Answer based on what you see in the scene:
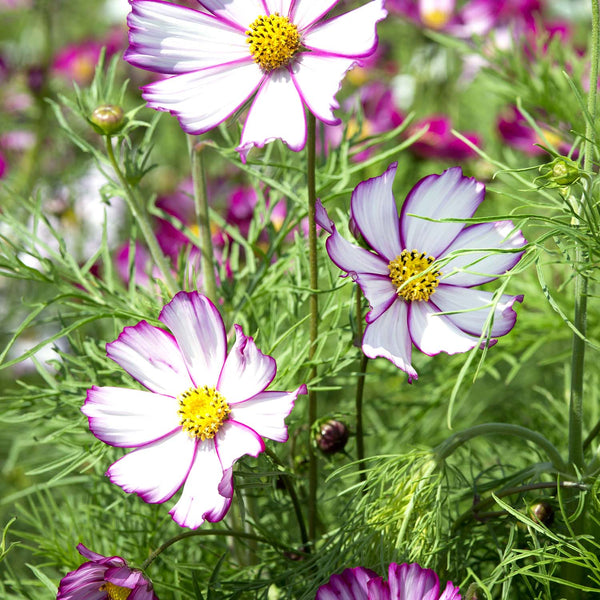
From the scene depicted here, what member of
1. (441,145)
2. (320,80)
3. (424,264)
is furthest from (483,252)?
(441,145)

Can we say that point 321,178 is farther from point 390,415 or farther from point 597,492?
point 390,415

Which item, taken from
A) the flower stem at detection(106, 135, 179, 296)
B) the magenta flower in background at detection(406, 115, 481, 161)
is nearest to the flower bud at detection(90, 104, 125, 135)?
the flower stem at detection(106, 135, 179, 296)

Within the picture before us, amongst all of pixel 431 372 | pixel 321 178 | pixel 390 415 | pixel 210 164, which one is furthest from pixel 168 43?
pixel 210 164

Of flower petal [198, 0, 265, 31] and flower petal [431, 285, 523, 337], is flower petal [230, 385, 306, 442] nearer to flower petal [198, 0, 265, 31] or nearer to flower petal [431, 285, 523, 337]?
flower petal [431, 285, 523, 337]

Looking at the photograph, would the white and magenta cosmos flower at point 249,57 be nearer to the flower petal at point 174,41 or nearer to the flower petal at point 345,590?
the flower petal at point 174,41

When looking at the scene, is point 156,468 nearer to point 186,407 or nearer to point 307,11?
point 186,407

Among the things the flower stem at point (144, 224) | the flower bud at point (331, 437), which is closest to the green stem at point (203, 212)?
the flower stem at point (144, 224)
